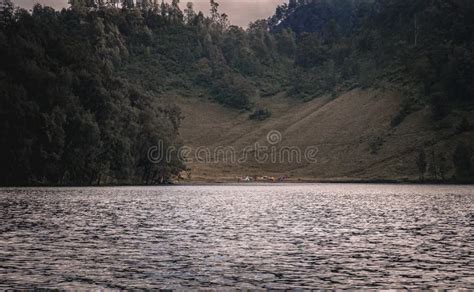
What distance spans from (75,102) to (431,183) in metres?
90.2

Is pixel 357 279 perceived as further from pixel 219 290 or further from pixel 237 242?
pixel 237 242

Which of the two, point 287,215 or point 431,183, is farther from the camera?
point 431,183

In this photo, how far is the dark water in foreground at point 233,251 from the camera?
22.3 meters

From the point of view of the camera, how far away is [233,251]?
99.7ft

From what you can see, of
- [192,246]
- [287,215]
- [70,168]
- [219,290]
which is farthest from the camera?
[70,168]

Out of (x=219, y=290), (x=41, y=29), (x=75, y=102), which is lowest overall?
(x=219, y=290)

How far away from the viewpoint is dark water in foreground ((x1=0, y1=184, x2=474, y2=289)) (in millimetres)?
22281

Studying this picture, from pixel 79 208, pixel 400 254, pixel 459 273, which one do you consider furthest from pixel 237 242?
pixel 79 208

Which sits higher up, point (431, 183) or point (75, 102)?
point (75, 102)

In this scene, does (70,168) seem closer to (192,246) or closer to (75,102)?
(75,102)

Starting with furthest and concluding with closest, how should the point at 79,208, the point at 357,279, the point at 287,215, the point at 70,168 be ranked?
the point at 70,168, the point at 79,208, the point at 287,215, the point at 357,279

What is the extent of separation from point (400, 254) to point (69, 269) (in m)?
15.2

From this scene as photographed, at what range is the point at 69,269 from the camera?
965 inches

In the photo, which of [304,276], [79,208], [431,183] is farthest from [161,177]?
[304,276]
